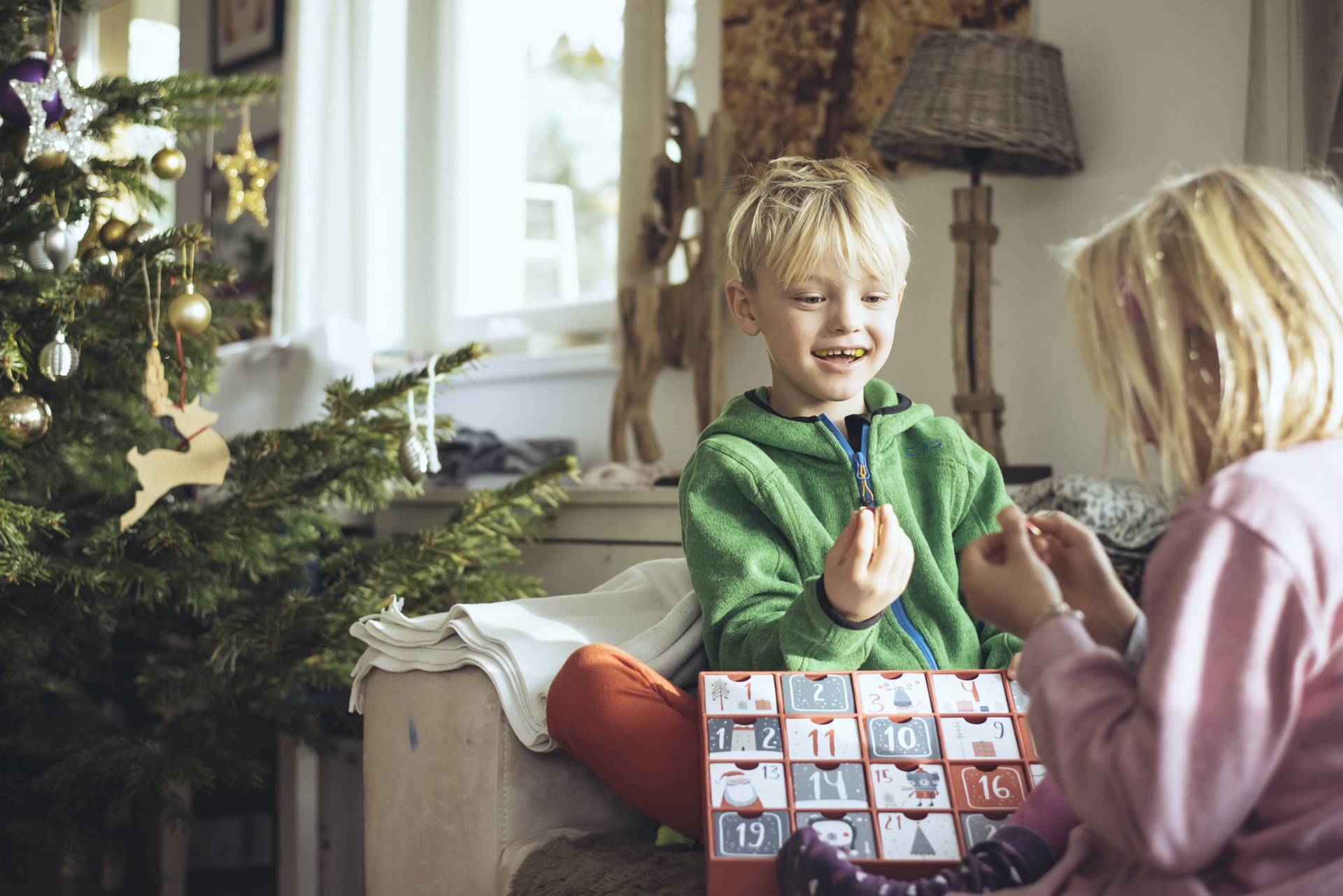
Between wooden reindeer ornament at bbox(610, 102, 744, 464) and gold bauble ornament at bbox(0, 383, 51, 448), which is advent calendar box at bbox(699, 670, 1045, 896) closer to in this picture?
gold bauble ornament at bbox(0, 383, 51, 448)

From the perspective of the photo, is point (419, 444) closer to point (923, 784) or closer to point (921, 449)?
point (921, 449)

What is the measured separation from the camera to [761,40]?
2.40 metres

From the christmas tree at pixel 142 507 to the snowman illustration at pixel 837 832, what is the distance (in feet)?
3.17

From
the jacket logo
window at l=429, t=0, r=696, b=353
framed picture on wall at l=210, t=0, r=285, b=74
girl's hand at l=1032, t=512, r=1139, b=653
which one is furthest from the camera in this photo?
framed picture on wall at l=210, t=0, r=285, b=74

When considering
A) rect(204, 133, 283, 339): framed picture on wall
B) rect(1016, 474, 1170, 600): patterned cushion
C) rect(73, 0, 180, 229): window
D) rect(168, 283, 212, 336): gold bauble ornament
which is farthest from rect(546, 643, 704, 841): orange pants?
rect(73, 0, 180, 229): window

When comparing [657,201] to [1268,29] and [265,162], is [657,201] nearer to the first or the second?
[265,162]

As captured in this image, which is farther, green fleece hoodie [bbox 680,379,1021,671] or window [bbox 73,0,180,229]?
window [bbox 73,0,180,229]

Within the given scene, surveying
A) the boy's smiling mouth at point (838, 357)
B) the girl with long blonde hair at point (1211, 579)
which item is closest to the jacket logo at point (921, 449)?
the boy's smiling mouth at point (838, 357)

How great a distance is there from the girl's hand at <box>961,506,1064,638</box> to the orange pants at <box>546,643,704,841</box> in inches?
14.0

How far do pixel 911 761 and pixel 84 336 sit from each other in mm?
1155

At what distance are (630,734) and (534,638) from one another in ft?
0.51

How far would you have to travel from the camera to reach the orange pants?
1100 mm

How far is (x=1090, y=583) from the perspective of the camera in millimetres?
883

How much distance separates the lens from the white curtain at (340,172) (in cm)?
310
